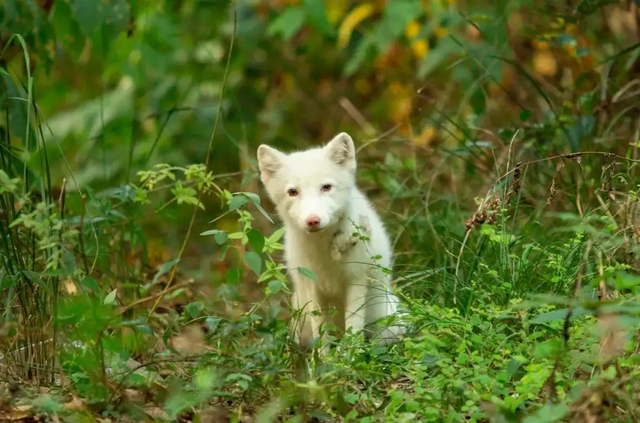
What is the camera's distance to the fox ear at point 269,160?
478 centimetres

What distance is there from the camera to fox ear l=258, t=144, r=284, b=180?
15.7 feet

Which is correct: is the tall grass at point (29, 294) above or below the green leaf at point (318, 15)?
below

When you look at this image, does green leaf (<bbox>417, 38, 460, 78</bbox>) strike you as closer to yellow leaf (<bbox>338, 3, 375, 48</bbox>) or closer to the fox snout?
yellow leaf (<bbox>338, 3, 375, 48</bbox>)

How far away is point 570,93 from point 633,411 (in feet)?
13.0

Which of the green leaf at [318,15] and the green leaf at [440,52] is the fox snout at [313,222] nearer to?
the green leaf at [318,15]

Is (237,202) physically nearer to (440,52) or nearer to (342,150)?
(342,150)

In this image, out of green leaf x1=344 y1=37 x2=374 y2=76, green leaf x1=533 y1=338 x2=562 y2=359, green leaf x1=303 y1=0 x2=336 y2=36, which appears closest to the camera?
green leaf x1=533 y1=338 x2=562 y2=359

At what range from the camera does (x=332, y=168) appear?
4.72 metres

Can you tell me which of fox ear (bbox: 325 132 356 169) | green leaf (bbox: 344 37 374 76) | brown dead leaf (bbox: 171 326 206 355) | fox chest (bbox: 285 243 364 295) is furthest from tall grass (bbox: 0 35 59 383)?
green leaf (bbox: 344 37 374 76)

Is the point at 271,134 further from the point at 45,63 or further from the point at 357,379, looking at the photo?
the point at 357,379

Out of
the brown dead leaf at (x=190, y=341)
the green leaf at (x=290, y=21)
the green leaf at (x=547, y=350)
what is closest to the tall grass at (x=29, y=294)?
the brown dead leaf at (x=190, y=341)

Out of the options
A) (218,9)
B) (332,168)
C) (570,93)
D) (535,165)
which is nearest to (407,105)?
(218,9)

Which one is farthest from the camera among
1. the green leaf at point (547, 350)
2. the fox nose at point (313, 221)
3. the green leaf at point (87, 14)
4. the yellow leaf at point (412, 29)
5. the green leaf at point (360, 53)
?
the yellow leaf at point (412, 29)

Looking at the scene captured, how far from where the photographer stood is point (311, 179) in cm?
464
